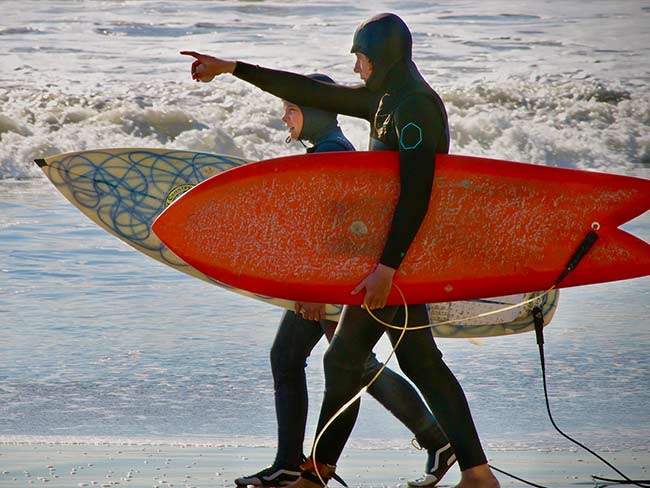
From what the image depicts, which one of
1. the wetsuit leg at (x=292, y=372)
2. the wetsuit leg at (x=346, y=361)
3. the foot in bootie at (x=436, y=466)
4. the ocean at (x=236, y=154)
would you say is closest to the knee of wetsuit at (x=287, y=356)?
the wetsuit leg at (x=292, y=372)

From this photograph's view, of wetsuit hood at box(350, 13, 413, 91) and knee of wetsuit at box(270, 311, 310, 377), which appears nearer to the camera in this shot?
wetsuit hood at box(350, 13, 413, 91)

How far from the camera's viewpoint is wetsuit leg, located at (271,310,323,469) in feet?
10.1

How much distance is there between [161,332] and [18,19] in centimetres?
1183

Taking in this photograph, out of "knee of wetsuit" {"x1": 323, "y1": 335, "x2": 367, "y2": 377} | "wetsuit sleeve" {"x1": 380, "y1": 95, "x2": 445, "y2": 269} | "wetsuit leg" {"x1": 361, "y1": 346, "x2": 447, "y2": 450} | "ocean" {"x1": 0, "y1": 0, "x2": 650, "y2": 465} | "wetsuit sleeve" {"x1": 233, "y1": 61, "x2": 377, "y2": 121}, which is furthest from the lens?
"ocean" {"x1": 0, "y1": 0, "x2": 650, "y2": 465}

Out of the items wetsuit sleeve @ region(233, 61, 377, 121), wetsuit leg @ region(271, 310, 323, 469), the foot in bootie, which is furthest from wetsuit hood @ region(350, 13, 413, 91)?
the foot in bootie

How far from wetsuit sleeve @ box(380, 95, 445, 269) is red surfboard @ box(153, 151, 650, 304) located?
150 mm

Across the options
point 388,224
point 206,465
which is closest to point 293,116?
point 388,224

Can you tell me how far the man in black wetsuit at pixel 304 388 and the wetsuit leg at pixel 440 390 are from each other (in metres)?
0.25

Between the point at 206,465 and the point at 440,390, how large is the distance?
82 centimetres

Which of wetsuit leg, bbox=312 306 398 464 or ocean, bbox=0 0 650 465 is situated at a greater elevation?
wetsuit leg, bbox=312 306 398 464

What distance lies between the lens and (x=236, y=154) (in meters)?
12.5

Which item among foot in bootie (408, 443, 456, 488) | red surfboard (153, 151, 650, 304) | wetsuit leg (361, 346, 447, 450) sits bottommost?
foot in bootie (408, 443, 456, 488)

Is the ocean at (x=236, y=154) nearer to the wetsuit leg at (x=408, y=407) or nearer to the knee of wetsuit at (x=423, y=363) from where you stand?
the wetsuit leg at (x=408, y=407)

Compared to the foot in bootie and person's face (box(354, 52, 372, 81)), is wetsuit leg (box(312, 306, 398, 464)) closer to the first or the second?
the foot in bootie
